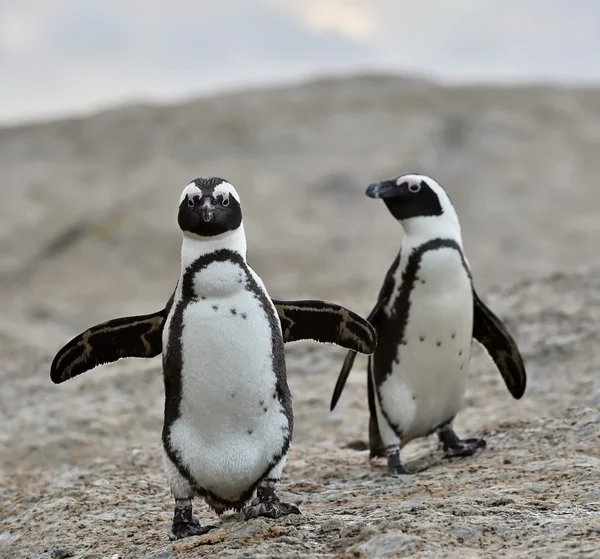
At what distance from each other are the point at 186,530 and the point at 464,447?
5.80 ft

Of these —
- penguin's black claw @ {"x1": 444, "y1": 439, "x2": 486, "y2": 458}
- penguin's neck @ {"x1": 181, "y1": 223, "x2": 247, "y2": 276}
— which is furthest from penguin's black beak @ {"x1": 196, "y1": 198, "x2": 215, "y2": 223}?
penguin's black claw @ {"x1": 444, "y1": 439, "x2": 486, "y2": 458}

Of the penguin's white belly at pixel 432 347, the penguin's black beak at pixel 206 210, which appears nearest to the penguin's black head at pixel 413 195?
the penguin's white belly at pixel 432 347

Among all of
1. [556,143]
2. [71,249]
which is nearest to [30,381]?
[71,249]

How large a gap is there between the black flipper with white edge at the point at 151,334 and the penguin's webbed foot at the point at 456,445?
1.16m

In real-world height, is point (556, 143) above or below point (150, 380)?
above

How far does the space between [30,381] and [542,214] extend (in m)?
10.7

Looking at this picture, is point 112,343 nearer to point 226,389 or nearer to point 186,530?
point 226,389

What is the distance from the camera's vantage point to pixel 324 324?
3.80m

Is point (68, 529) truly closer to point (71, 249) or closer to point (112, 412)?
point (112, 412)

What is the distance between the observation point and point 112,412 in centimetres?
664

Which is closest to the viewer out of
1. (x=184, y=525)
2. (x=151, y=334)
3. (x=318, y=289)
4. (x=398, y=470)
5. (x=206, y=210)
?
(x=206, y=210)

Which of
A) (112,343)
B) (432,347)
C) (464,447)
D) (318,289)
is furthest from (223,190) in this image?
(318,289)

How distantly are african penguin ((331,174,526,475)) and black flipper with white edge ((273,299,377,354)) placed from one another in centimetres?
93

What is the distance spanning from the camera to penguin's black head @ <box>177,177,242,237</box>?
3391 mm
